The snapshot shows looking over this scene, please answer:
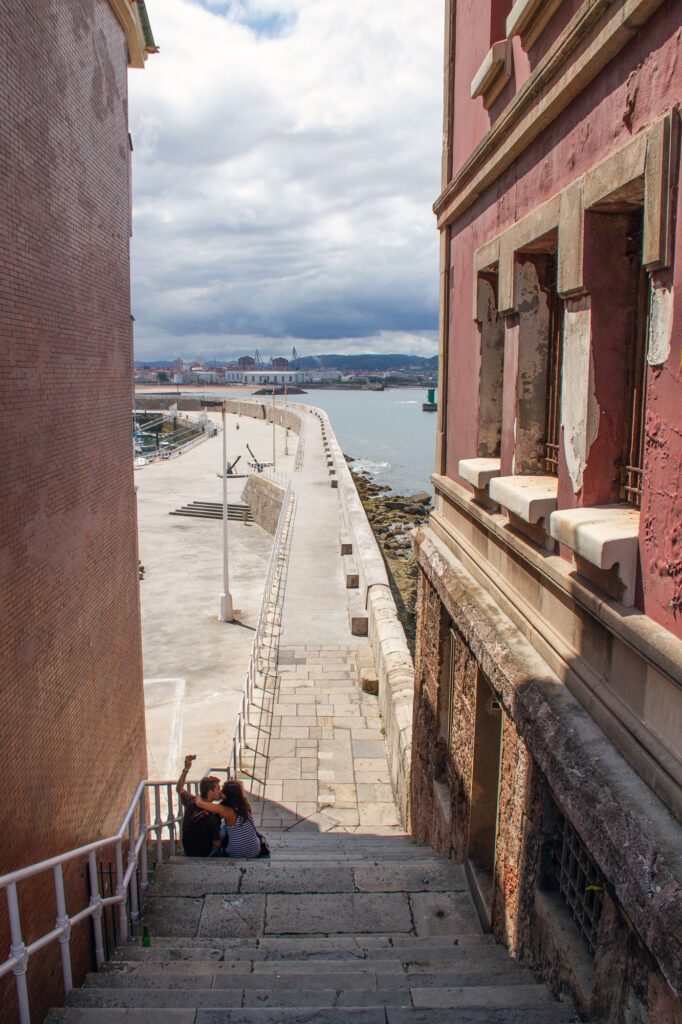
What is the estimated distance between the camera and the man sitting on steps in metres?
7.23

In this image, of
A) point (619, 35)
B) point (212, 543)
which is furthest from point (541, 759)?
point (212, 543)

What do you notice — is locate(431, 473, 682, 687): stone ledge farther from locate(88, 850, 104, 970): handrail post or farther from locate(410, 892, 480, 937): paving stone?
locate(88, 850, 104, 970): handrail post

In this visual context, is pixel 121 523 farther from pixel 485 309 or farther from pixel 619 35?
pixel 619 35

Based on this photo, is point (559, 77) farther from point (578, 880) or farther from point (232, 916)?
point (232, 916)

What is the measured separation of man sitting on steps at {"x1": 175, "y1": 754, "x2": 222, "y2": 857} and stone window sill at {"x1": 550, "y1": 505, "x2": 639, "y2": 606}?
4618 millimetres

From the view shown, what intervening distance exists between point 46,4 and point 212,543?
26133mm

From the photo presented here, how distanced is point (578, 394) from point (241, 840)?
17.6ft

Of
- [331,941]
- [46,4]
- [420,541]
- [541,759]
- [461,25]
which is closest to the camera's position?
[541,759]

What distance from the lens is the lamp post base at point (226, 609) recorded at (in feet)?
68.4

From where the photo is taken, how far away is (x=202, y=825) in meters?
7.27

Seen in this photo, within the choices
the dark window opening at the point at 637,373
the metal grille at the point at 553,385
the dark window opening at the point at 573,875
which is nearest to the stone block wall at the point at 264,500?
the metal grille at the point at 553,385

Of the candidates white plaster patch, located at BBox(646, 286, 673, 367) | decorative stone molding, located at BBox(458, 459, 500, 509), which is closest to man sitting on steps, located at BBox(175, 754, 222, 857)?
decorative stone molding, located at BBox(458, 459, 500, 509)

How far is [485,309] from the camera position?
6340 mm

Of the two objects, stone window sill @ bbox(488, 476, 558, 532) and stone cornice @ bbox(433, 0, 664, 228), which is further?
stone window sill @ bbox(488, 476, 558, 532)
